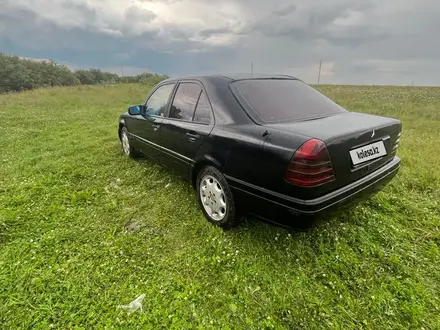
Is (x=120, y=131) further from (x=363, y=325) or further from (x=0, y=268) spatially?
(x=363, y=325)

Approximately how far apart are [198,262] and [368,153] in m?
1.72

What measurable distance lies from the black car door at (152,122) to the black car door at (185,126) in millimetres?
182

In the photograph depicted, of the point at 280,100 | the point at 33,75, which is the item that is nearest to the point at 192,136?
the point at 280,100

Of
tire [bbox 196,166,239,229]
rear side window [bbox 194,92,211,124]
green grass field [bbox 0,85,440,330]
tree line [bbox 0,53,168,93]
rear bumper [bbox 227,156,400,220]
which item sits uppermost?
tree line [bbox 0,53,168,93]

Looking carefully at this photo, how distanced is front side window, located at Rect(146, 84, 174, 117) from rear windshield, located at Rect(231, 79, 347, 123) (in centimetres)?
123

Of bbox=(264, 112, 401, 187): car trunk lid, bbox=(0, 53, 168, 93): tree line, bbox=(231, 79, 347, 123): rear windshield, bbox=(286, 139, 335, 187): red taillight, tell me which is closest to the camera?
bbox=(286, 139, 335, 187): red taillight

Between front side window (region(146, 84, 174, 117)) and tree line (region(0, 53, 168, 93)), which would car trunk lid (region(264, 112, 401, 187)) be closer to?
front side window (region(146, 84, 174, 117))

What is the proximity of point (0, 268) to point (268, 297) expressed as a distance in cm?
227

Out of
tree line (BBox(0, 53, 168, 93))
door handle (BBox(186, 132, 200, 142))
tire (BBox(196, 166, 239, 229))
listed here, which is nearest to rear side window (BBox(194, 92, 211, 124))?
door handle (BBox(186, 132, 200, 142))

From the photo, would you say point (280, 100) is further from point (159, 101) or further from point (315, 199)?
point (159, 101)

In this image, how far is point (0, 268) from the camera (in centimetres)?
215

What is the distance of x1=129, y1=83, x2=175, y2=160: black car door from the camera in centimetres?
341

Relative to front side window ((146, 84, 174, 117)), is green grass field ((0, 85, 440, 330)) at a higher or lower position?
lower

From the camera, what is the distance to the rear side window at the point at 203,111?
255 centimetres
